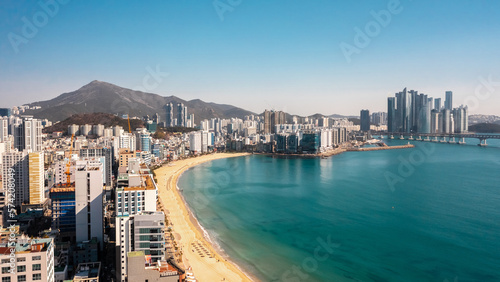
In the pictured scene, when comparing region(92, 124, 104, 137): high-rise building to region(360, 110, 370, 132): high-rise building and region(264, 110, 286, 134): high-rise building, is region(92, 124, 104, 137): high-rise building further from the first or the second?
region(360, 110, 370, 132): high-rise building

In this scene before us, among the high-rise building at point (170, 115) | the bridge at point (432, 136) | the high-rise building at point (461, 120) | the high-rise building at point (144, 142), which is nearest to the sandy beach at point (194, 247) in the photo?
the high-rise building at point (144, 142)

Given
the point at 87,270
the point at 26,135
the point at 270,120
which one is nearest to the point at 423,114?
the point at 270,120

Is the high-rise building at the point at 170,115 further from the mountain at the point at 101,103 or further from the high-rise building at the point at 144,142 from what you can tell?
the high-rise building at the point at 144,142

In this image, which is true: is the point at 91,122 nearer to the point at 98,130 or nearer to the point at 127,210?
the point at 98,130

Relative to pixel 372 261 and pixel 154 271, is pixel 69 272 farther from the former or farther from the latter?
pixel 372 261

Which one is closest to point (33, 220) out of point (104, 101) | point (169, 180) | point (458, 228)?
point (169, 180)
